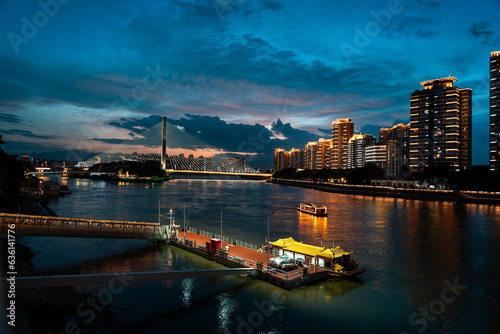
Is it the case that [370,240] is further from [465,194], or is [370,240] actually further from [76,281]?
[465,194]

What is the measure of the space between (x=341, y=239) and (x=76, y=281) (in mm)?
27529

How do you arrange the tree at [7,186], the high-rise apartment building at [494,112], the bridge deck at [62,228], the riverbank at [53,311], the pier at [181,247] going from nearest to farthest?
the riverbank at [53,311], the pier at [181,247], the bridge deck at [62,228], the tree at [7,186], the high-rise apartment building at [494,112]

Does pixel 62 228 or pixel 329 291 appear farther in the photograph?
pixel 62 228

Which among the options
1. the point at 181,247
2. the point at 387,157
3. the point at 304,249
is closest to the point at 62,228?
the point at 181,247

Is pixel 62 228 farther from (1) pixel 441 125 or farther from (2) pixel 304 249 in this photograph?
(1) pixel 441 125

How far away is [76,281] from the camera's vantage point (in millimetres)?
13758

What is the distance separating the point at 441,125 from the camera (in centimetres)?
14038

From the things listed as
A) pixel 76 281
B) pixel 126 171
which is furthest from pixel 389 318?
pixel 126 171

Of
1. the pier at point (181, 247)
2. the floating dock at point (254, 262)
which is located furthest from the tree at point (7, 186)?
the floating dock at point (254, 262)

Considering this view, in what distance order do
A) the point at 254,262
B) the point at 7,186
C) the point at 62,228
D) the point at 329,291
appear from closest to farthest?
the point at 329,291
the point at 254,262
the point at 62,228
the point at 7,186

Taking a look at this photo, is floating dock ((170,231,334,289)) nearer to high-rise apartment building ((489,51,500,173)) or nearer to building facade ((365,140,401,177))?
high-rise apartment building ((489,51,500,173))

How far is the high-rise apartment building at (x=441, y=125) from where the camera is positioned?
13812 centimetres

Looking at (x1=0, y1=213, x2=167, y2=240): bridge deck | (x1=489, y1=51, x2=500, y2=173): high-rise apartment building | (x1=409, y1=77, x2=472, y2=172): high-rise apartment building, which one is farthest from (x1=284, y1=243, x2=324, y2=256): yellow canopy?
(x1=409, y1=77, x2=472, y2=172): high-rise apartment building

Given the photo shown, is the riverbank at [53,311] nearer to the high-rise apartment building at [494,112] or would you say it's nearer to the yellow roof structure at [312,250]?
the yellow roof structure at [312,250]
